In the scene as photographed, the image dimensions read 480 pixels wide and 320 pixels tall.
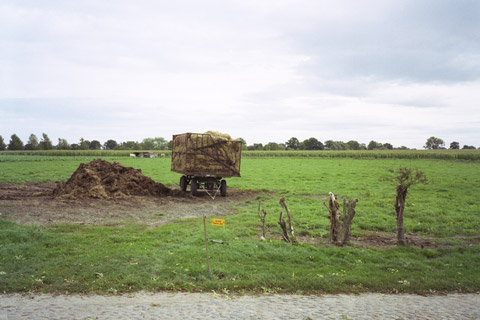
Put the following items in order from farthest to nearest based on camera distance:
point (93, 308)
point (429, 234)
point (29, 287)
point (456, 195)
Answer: point (456, 195) < point (429, 234) < point (29, 287) < point (93, 308)

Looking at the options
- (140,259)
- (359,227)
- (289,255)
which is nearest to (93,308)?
(140,259)

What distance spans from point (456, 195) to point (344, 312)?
20.5 meters

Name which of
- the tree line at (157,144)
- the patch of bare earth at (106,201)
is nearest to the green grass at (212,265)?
the patch of bare earth at (106,201)

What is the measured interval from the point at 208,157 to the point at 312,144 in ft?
436

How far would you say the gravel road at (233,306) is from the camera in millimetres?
6414

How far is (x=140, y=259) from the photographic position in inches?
370

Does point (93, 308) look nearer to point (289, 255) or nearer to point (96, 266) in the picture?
point (96, 266)

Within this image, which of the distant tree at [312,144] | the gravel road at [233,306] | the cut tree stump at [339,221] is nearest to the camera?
the gravel road at [233,306]

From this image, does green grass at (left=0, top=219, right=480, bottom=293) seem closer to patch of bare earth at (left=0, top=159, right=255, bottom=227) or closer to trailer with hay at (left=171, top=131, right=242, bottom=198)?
patch of bare earth at (left=0, top=159, right=255, bottom=227)

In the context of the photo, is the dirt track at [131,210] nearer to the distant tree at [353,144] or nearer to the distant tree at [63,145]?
the distant tree at [63,145]

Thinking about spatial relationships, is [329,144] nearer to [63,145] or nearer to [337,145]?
[337,145]

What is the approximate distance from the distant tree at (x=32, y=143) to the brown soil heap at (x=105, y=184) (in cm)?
10470

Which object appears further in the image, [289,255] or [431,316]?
[289,255]

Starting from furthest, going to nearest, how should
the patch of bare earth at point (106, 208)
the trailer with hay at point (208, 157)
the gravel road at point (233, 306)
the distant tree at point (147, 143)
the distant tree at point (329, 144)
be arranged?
the distant tree at point (147, 143) < the distant tree at point (329, 144) < the trailer with hay at point (208, 157) < the patch of bare earth at point (106, 208) < the gravel road at point (233, 306)
